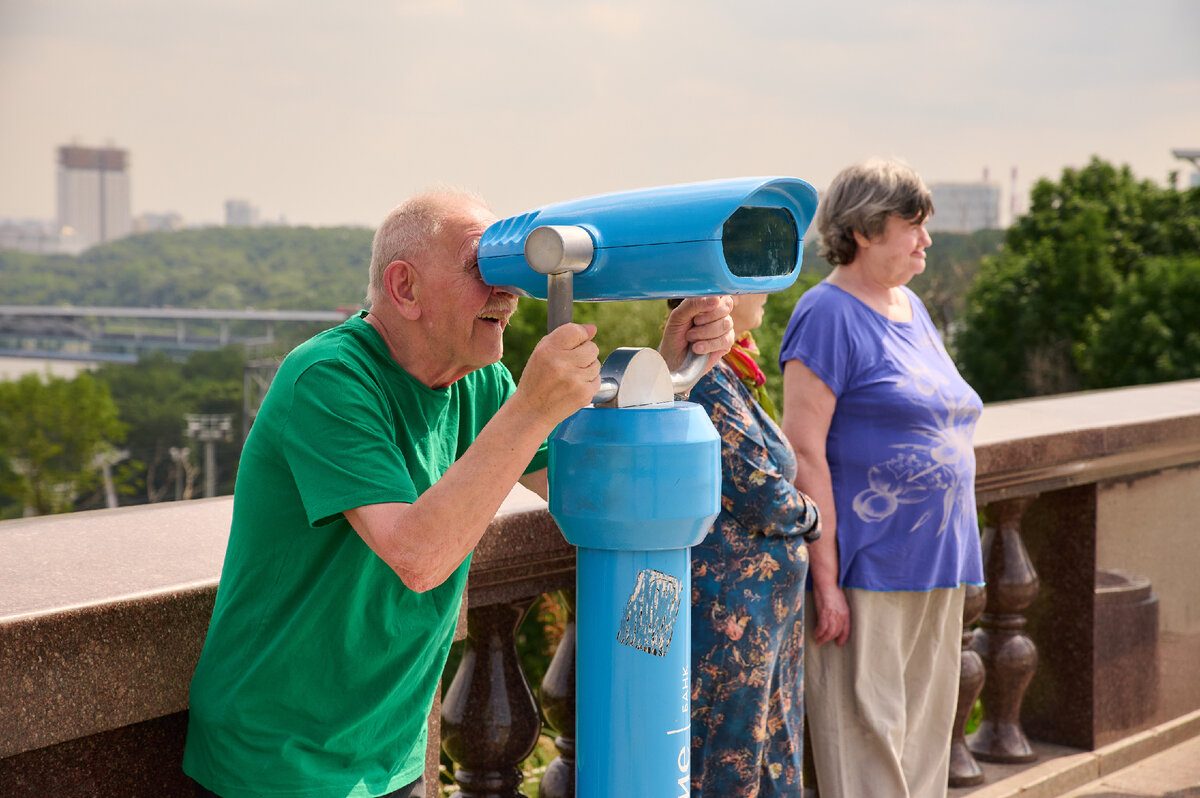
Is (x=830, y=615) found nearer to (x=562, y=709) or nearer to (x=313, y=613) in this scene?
(x=562, y=709)

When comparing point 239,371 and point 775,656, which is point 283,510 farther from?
point 239,371

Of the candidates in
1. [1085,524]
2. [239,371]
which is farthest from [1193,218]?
[239,371]

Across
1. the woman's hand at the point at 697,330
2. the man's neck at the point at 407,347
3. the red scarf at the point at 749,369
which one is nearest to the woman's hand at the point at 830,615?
the red scarf at the point at 749,369

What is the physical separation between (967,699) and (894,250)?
1.23 metres

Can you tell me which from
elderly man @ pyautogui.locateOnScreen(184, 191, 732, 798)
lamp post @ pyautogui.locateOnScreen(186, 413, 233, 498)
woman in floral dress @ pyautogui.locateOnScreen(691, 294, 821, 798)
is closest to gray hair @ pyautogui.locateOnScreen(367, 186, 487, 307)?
elderly man @ pyautogui.locateOnScreen(184, 191, 732, 798)

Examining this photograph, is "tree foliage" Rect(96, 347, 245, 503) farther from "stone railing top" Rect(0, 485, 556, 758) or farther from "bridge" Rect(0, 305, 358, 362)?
"stone railing top" Rect(0, 485, 556, 758)

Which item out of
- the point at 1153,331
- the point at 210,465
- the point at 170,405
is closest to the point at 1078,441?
the point at 1153,331

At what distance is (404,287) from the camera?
5.00 feet

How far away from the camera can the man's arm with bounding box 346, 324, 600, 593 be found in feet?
4.41

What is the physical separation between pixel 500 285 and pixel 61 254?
292 ft

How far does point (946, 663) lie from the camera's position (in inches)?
110

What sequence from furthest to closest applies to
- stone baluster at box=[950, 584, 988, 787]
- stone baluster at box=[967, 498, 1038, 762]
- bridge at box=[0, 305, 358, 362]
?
bridge at box=[0, 305, 358, 362]
stone baluster at box=[967, 498, 1038, 762]
stone baluster at box=[950, 584, 988, 787]

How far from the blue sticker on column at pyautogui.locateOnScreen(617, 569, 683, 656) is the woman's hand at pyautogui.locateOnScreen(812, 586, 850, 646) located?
1.29m

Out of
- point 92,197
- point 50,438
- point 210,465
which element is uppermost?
point 92,197
